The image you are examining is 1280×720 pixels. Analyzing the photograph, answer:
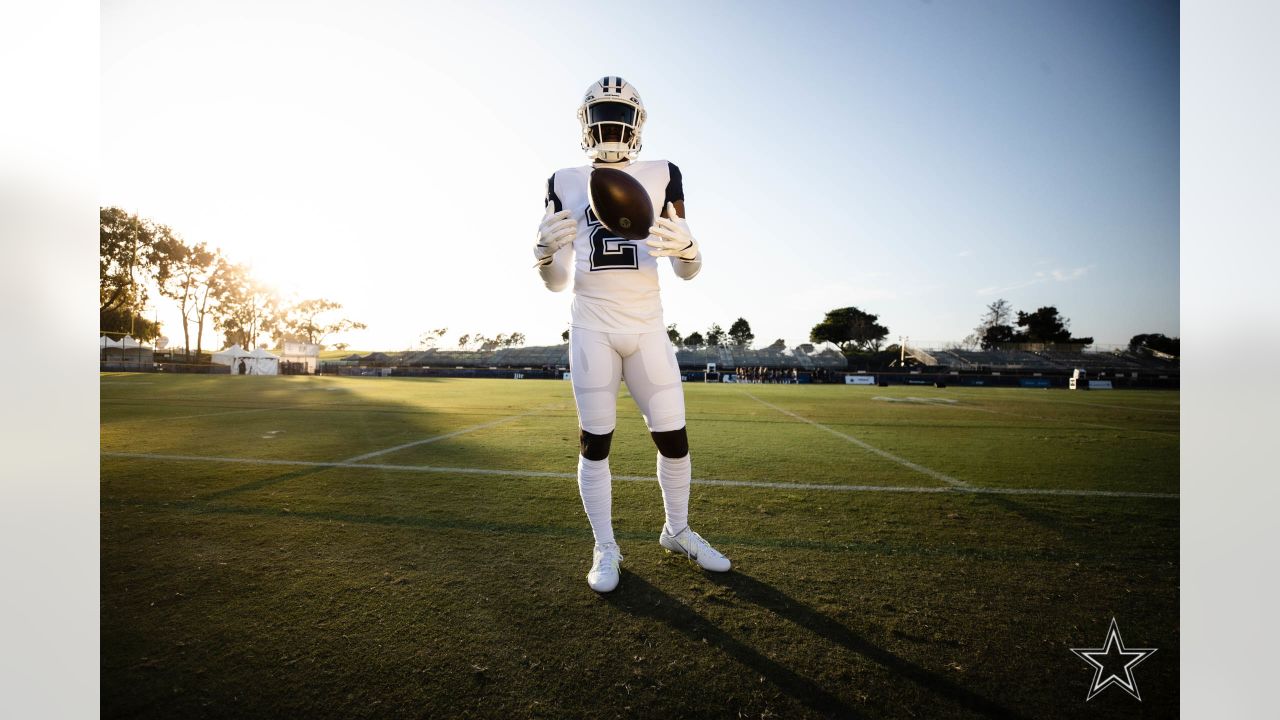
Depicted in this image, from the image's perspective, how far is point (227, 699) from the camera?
1.48m

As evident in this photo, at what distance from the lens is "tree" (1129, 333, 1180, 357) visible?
5638 centimetres

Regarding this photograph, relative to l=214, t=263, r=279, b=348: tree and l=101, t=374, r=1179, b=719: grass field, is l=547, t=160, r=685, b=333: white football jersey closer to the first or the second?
l=101, t=374, r=1179, b=719: grass field

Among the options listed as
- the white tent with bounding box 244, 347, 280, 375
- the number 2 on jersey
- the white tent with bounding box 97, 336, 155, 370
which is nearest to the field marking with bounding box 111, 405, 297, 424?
the number 2 on jersey

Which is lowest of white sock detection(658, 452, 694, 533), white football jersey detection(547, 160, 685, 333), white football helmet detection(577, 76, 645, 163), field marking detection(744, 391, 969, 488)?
field marking detection(744, 391, 969, 488)

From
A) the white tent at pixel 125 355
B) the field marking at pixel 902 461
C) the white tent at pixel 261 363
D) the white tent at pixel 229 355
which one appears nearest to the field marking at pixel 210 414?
the field marking at pixel 902 461

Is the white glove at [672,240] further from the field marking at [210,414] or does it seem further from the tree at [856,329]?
the tree at [856,329]

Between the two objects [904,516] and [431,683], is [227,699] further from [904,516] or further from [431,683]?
[904,516]

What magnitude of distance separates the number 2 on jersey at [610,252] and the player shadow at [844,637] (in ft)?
4.99

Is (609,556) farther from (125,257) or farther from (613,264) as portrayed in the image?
(125,257)

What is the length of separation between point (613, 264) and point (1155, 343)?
8293cm

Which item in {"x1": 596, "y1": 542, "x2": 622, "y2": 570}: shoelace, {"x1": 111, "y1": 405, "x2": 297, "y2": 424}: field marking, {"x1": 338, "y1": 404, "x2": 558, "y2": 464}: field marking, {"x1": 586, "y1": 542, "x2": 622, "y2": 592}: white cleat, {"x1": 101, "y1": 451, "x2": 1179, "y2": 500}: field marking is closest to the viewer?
{"x1": 586, "y1": 542, "x2": 622, "y2": 592}: white cleat

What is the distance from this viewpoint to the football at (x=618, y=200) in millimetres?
2256

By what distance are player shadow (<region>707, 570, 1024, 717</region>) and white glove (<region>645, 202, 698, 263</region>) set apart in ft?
4.93

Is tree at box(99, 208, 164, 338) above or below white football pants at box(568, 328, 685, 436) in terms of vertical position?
above
